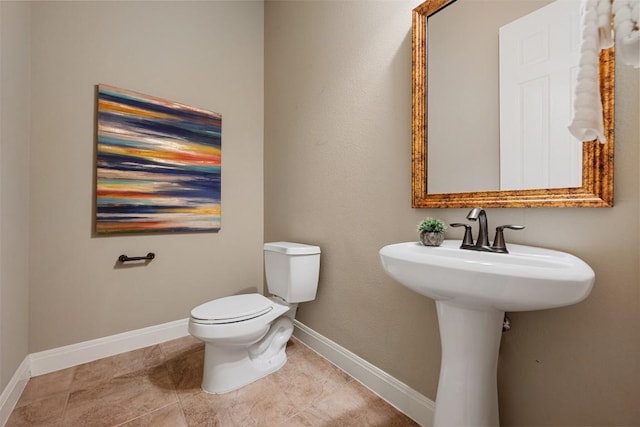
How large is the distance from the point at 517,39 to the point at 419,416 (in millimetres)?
1515

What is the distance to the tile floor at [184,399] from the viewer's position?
1.17 m

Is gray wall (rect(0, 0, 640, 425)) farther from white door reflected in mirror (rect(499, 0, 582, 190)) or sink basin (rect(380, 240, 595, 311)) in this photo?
sink basin (rect(380, 240, 595, 311))

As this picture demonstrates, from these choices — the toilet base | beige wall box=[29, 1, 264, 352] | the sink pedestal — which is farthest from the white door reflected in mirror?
beige wall box=[29, 1, 264, 352]

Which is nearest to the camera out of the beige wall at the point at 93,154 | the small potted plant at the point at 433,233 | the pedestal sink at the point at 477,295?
the pedestal sink at the point at 477,295

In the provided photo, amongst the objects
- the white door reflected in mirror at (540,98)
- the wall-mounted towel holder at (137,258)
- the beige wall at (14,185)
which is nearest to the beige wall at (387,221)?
the white door reflected in mirror at (540,98)

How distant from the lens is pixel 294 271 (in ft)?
5.19

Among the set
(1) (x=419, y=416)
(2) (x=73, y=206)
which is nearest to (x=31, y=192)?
(2) (x=73, y=206)

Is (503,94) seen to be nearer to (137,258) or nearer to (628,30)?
(628,30)

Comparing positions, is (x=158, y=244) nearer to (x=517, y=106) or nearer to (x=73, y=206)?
(x=73, y=206)

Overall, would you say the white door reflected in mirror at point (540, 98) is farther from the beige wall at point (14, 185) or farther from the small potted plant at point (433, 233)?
the beige wall at point (14, 185)

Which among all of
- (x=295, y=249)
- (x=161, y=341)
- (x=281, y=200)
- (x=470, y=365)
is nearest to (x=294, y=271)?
(x=295, y=249)

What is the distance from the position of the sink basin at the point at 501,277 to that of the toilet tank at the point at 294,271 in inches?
31.2

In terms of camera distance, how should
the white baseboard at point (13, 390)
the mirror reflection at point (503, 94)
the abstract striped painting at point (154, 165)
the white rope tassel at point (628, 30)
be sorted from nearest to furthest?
the white rope tassel at point (628, 30)
the mirror reflection at point (503, 94)
the white baseboard at point (13, 390)
the abstract striped painting at point (154, 165)

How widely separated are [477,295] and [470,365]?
32 cm
